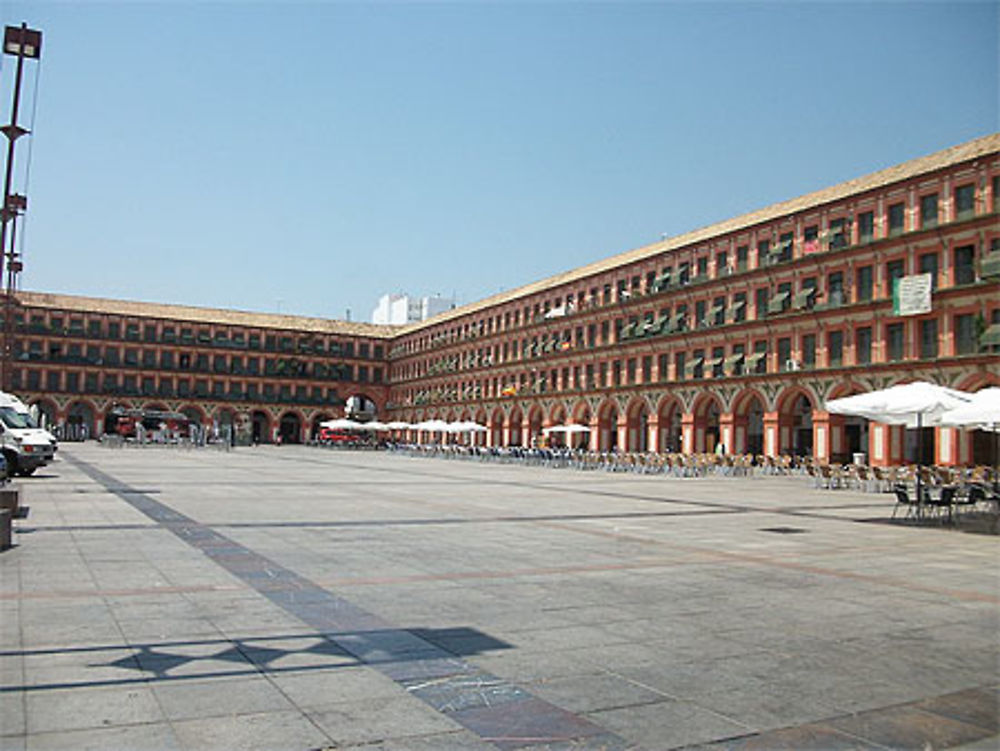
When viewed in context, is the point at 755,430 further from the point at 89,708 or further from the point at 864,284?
the point at 89,708

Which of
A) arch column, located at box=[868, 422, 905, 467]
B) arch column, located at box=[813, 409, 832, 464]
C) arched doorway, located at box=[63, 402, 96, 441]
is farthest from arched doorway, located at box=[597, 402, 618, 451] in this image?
arched doorway, located at box=[63, 402, 96, 441]

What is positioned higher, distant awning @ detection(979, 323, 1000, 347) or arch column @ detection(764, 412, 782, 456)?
distant awning @ detection(979, 323, 1000, 347)

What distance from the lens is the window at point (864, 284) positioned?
39.2m

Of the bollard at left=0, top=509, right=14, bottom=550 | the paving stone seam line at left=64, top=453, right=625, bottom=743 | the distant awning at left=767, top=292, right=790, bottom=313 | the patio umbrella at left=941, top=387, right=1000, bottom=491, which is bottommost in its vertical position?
the paving stone seam line at left=64, top=453, right=625, bottom=743

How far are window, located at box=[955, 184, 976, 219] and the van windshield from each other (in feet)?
115

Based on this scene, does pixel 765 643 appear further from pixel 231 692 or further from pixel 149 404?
pixel 149 404

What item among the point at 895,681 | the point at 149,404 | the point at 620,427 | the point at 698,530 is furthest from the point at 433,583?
the point at 149,404

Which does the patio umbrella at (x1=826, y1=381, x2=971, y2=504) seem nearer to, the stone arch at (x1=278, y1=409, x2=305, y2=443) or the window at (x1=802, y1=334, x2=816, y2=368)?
the window at (x1=802, y1=334, x2=816, y2=368)

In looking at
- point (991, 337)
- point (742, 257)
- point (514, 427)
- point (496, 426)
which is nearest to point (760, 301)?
point (742, 257)

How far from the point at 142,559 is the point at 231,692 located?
520 centimetres

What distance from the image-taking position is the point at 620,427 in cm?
5600

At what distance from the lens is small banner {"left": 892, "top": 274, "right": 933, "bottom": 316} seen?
116 ft

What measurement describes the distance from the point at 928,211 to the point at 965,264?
3224mm

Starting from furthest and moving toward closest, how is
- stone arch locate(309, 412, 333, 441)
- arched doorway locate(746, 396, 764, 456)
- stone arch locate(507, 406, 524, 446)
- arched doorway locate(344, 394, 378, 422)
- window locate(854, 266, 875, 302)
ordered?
stone arch locate(309, 412, 333, 441) < arched doorway locate(344, 394, 378, 422) < stone arch locate(507, 406, 524, 446) < arched doorway locate(746, 396, 764, 456) < window locate(854, 266, 875, 302)
